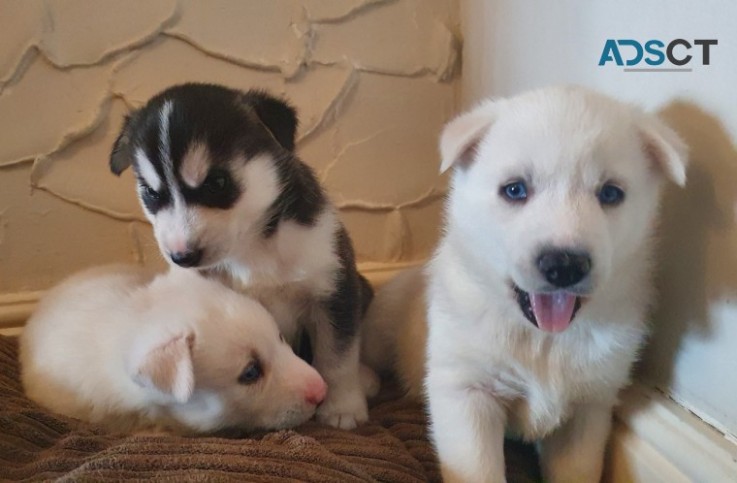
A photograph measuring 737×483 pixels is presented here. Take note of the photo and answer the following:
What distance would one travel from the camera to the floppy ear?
1.52m

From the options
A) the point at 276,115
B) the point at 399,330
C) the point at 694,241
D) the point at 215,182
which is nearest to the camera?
the point at 694,241

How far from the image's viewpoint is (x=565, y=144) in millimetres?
1091

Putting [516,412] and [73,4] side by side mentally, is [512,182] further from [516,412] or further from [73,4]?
[73,4]

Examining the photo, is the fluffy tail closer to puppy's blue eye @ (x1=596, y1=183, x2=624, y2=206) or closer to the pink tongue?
the pink tongue

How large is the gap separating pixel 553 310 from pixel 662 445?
370mm

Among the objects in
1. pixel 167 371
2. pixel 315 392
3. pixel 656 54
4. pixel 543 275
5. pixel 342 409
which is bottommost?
pixel 342 409

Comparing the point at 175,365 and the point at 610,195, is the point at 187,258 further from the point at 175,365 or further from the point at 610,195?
the point at 610,195

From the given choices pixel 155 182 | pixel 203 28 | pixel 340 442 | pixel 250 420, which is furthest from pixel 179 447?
pixel 203 28

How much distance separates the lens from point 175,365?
1308mm

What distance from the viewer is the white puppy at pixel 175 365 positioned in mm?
1363

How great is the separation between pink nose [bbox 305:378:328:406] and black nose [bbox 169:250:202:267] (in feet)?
1.16

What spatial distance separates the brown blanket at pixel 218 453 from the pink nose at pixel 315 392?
0.07 m

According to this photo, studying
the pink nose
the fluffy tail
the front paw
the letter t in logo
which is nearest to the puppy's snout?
the pink nose

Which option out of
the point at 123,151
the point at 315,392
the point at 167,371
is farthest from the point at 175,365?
the point at 123,151
